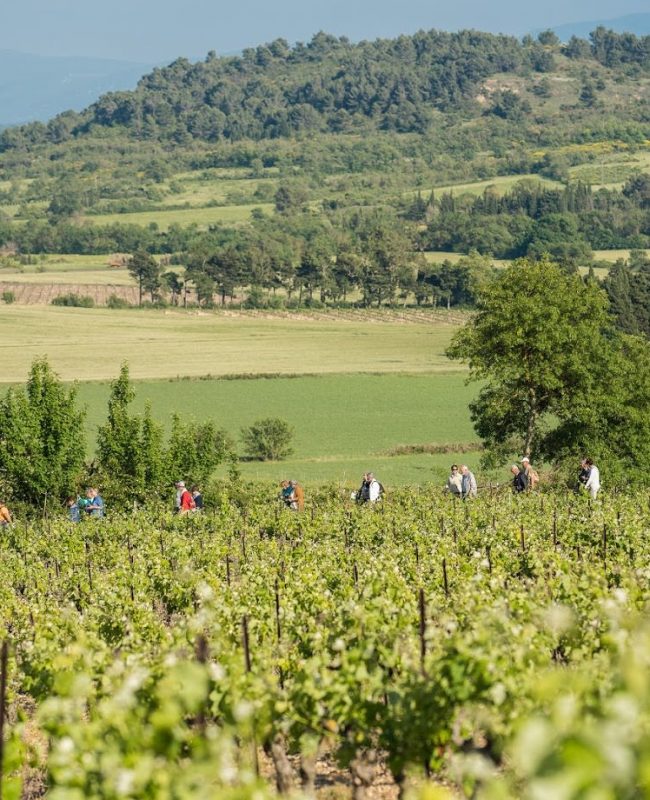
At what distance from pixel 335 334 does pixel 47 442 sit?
2645 inches

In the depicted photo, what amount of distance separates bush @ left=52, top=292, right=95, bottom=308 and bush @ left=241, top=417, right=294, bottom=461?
7025 cm

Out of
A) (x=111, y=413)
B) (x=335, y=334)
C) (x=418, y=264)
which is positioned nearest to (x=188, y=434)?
(x=111, y=413)

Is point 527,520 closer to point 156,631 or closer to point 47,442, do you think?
point 156,631

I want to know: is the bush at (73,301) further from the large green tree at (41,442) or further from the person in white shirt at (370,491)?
the person in white shirt at (370,491)

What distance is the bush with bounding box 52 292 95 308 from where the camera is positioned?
4585 inches

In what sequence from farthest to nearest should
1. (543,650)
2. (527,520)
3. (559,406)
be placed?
1. (559,406)
2. (527,520)
3. (543,650)

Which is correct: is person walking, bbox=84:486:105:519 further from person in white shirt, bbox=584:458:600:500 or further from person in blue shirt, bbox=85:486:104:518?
person in white shirt, bbox=584:458:600:500

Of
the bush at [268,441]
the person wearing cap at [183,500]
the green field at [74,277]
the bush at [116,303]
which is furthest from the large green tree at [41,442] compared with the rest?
the green field at [74,277]

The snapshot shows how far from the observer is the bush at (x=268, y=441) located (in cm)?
4991

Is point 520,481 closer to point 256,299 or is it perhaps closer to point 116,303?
point 116,303

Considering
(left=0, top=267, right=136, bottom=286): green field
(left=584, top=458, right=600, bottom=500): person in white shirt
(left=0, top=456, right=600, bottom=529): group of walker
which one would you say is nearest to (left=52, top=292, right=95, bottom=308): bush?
(left=0, top=267, right=136, bottom=286): green field

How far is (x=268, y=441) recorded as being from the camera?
49.9 meters

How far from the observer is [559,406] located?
37469 millimetres

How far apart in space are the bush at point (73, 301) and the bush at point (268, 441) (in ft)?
230
